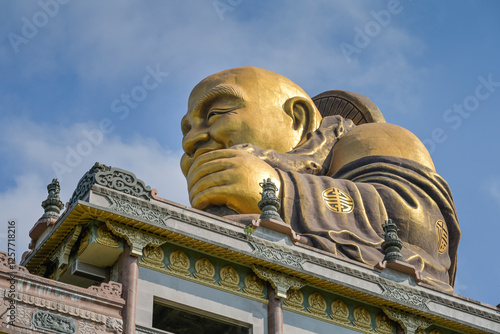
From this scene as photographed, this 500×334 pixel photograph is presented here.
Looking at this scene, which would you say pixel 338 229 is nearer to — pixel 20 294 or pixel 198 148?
pixel 198 148

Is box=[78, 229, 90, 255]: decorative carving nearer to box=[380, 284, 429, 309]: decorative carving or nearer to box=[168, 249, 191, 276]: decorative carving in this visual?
box=[168, 249, 191, 276]: decorative carving

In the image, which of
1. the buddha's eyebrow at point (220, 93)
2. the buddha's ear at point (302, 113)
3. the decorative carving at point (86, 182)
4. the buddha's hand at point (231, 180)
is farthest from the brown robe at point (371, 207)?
the decorative carving at point (86, 182)

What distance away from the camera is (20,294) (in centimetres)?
1678

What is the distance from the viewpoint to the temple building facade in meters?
17.3

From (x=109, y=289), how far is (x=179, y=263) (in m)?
1.63

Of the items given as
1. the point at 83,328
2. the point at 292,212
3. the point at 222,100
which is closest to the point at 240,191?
the point at 292,212

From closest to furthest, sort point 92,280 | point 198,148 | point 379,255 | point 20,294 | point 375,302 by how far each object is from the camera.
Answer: point 20,294 < point 92,280 < point 375,302 < point 379,255 < point 198,148

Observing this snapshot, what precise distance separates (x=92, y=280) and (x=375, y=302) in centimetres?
553

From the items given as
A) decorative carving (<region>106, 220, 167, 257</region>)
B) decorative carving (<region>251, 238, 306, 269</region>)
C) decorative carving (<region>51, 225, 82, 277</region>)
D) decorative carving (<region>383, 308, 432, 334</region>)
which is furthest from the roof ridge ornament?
decorative carving (<region>383, 308, 432, 334</region>)

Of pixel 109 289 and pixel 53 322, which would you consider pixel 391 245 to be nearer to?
pixel 109 289

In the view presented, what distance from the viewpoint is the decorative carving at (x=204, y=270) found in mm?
18984

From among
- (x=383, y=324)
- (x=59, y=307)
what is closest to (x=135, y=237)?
(x=59, y=307)

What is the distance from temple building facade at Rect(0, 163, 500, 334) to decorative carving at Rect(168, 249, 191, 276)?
A: 23mm

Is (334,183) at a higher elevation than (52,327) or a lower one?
higher
